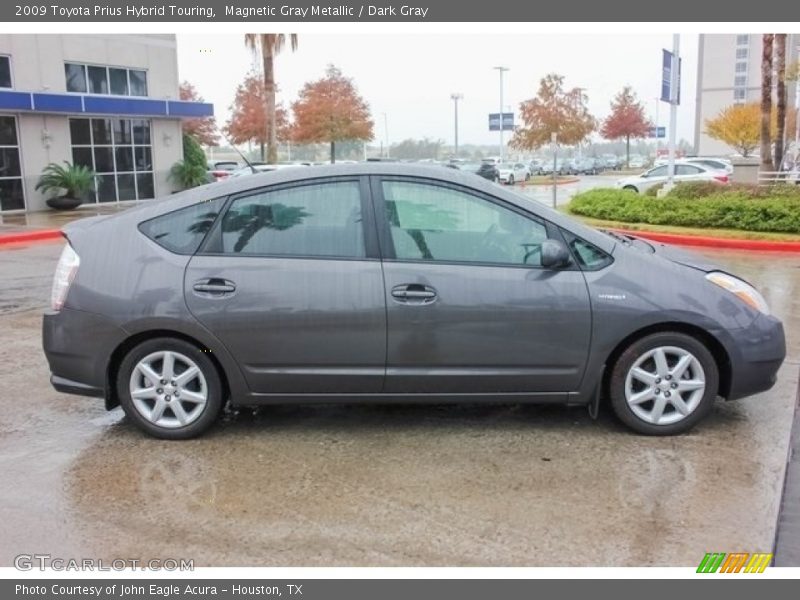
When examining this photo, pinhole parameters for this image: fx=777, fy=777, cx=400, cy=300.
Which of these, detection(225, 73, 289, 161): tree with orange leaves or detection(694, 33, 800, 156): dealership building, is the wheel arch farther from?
detection(694, 33, 800, 156): dealership building

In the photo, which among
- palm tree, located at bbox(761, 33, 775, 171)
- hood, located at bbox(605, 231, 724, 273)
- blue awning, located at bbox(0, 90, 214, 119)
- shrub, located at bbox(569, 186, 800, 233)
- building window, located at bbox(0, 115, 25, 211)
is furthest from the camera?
building window, located at bbox(0, 115, 25, 211)

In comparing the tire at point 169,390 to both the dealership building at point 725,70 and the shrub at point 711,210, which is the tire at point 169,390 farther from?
the dealership building at point 725,70

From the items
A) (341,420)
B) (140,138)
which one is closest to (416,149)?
(140,138)

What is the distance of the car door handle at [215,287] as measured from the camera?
441cm

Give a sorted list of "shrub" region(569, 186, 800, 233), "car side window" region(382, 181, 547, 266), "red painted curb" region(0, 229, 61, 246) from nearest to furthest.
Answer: "car side window" region(382, 181, 547, 266) → "shrub" region(569, 186, 800, 233) → "red painted curb" region(0, 229, 61, 246)

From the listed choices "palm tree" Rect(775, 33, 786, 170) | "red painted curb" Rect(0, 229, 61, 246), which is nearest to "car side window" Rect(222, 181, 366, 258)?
"red painted curb" Rect(0, 229, 61, 246)

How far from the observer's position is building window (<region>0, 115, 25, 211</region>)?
21922 millimetres

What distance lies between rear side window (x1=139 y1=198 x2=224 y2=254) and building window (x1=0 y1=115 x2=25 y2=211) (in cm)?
2005

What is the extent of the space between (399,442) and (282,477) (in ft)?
2.54

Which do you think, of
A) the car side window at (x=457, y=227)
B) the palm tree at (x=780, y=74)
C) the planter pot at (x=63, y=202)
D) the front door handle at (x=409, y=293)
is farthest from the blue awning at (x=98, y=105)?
the front door handle at (x=409, y=293)

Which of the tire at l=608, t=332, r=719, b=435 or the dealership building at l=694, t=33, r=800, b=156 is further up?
the dealership building at l=694, t=33, r=800, b=156

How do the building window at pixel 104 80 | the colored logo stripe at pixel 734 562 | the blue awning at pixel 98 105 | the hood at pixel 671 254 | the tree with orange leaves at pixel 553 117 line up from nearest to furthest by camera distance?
the colored logo stripe at pixel 734 562
the hood at pixel 671 254
the blue awning at pixel 98 105
the building window at pixel 104 80
the tree with orange leaves at pixel 553 117

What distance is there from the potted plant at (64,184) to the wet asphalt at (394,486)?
19.2m

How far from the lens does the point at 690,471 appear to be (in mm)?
4098
